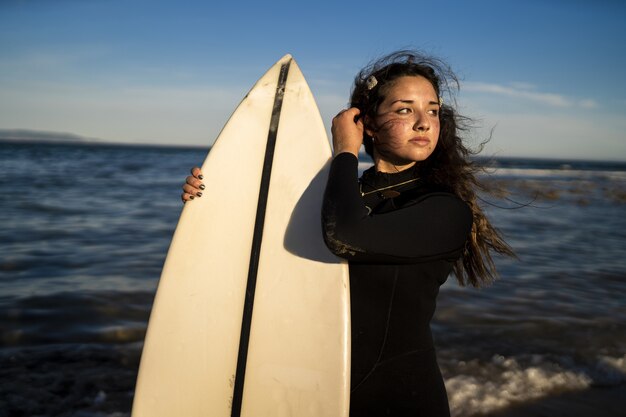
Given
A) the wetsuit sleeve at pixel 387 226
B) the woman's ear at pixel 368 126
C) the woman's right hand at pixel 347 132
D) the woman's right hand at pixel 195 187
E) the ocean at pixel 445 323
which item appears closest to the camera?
the wetsuit sleeve at pixel 387 226

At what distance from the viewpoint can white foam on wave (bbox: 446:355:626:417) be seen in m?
3.51

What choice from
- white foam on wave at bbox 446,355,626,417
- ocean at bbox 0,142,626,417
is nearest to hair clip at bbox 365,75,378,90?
ocean at bbox 0,142,626,417

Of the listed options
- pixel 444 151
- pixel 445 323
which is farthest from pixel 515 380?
pixel 444 151

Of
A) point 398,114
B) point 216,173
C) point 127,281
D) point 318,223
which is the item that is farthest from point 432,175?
point 127,281

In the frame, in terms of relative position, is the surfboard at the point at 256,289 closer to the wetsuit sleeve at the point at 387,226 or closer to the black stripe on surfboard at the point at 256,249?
the black stripe on surfboard at the point at 256,249

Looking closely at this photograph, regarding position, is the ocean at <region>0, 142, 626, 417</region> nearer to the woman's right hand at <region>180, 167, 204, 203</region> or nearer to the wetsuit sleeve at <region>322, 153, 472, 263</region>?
the woman's right hand at <region>180, 167, 204, 203</region>

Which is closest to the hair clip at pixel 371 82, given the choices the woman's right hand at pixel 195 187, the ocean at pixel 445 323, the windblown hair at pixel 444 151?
the windblown hair at pixel 444 151

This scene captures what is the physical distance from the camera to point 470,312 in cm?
511

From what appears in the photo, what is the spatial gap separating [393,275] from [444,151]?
601mm

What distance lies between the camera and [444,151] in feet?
6.48

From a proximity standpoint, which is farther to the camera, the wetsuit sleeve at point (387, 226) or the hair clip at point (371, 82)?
the hair clip at point (371, 82)

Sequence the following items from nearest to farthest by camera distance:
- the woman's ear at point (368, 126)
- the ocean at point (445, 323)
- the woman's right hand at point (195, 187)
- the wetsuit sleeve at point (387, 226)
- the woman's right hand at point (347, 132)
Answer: the wetsuit sleeve at point (387, 226)
the woman's right hand at point (347, 132)
the woman's ear at point (368, 126)
the woman's right hand at point (195, 187)
the ocean at point (445, 323)

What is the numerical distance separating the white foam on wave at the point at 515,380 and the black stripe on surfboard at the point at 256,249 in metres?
2.00

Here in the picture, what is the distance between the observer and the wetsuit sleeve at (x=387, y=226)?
4.85 feet
